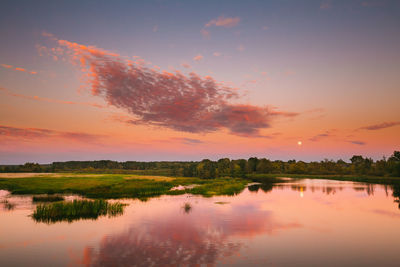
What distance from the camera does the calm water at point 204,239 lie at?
19.4 m

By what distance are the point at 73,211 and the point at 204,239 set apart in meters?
19.4

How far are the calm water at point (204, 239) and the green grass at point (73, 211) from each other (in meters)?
1.48

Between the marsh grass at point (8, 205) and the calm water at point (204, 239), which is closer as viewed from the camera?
the calm water at point (204, 239)

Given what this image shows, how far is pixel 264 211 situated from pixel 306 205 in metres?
11.9

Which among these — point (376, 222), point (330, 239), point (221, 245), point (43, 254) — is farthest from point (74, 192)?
point (376, 222)

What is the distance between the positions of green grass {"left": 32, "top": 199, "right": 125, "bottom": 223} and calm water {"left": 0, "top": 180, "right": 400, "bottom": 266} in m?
1.48

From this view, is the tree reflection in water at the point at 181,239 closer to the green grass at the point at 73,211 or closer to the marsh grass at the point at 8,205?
the green grass at the point at 73,211

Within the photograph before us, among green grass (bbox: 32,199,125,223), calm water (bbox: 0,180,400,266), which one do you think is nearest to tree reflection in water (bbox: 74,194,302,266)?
calm water (bbox: 0,180,400,266)

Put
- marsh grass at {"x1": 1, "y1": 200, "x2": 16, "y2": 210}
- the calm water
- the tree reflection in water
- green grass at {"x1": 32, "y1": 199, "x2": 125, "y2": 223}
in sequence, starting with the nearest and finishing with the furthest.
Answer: the tree reflection in water
the calm water
green grass at {"x1": 32, "y1": 199, "x2": 125, "y2": 223}
marsh grass at {"x1": 1, "y1": 200, "x2": 16, "y2": 210}

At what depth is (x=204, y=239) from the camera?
79.5ft

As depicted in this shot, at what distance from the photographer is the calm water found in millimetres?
19375

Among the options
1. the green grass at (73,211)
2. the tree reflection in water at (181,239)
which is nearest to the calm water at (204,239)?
the tree reflection in water at (181,239)

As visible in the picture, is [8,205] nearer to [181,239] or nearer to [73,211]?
[73,211]

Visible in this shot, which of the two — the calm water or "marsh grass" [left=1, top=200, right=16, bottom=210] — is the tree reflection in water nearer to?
the calm water
